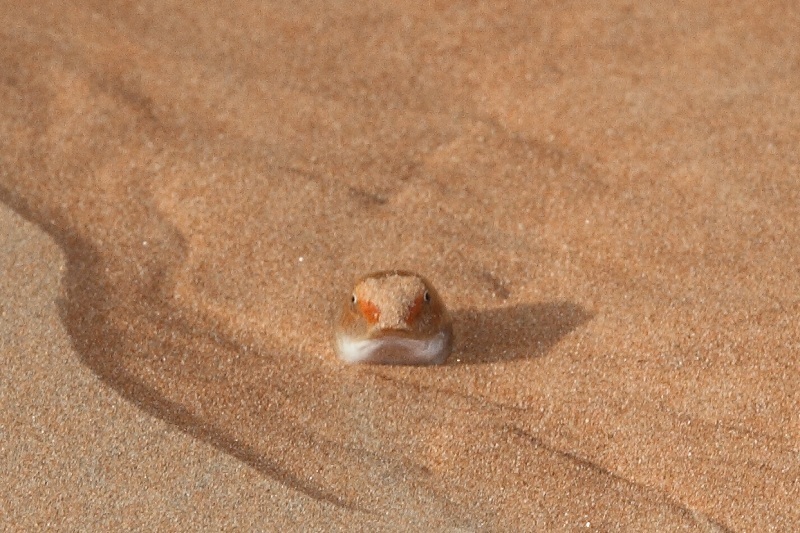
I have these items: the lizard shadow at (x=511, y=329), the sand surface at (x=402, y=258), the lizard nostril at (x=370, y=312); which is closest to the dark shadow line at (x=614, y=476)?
the sand surface at (x=402, y=258)

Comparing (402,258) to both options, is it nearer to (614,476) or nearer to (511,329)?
(511,329)

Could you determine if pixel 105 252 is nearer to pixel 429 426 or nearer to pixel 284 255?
pixel 284 255

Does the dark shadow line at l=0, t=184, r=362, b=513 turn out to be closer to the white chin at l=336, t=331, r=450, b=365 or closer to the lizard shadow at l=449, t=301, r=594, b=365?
the white chin at l=336, t=331, r=450, b=365

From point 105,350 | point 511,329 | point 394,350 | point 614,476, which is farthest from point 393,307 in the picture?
point 105,350

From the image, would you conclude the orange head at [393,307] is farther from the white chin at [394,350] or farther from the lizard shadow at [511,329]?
the lizard shadow at [511,329]

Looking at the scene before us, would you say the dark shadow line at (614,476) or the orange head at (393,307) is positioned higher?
the orange head at (393,307)

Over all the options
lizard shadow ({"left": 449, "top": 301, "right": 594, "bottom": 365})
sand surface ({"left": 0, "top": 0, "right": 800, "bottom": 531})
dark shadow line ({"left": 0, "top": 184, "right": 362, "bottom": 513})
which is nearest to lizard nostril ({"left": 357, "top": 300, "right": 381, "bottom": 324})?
sand surface ({"left": 0, "top": 0, "right": 800, "bottom": 531})

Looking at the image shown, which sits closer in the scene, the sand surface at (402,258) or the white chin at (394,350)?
the sand surface at (402,258)
